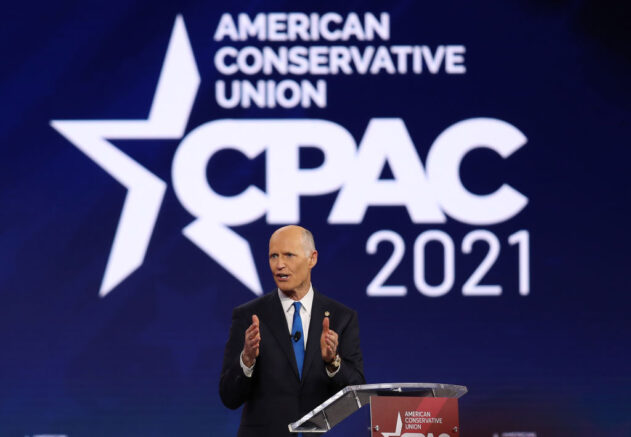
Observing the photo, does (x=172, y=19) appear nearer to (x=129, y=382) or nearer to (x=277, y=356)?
(x=129, y=382)

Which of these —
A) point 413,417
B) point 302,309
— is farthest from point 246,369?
point 413,417

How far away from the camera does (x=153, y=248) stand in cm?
583

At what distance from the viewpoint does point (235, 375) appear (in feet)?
11.5

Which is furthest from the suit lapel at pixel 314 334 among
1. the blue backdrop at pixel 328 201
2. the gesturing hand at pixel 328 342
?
the blue backdrop at pixel 328 201

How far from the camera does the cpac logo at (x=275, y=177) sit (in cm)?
584

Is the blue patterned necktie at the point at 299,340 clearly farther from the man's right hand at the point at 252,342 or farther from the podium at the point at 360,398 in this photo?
the podium at the point at 360,398

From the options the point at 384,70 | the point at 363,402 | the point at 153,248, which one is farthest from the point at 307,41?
the point at 363,402

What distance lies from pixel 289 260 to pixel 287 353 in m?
0.36

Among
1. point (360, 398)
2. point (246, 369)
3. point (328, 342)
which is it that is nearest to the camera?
point (360, 398)

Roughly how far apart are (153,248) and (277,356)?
242cm

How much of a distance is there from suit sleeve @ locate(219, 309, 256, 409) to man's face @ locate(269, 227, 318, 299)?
0.72ft

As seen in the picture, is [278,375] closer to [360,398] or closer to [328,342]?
[328,342]

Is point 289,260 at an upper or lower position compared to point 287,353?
upper

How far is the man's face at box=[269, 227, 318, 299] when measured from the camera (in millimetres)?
3639
